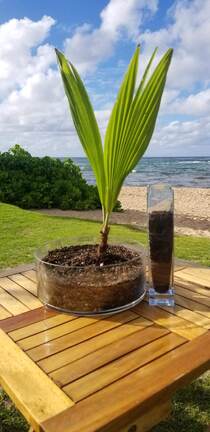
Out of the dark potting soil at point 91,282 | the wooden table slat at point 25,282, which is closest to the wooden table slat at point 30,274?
the wooden table slat at point 25,282

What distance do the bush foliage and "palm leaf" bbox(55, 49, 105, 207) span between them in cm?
684

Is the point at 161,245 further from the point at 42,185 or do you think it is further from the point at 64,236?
the point at 42,185

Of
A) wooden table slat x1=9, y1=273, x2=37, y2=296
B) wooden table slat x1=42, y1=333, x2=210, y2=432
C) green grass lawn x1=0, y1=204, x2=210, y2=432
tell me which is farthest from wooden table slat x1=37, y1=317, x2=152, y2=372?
green grass lawn x1=0, y1=204, x2=210, y2=432

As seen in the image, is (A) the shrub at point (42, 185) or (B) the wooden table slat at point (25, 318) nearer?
Answer: (B) the wooden table slat at point (25, 318)

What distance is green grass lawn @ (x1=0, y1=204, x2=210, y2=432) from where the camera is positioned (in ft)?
5.74

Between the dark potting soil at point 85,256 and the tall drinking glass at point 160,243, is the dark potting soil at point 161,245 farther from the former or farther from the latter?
the dark potting soil at point 85,256

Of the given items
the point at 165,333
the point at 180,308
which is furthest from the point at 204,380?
the point at 165,333

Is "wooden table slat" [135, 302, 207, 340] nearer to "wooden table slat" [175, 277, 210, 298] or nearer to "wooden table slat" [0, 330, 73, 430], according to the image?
"wooden table slat" [175, 277, 210, 298]

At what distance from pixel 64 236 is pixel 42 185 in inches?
146

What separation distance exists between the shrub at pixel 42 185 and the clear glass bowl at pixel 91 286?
6.78 metres

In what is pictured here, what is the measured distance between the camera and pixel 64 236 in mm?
4777

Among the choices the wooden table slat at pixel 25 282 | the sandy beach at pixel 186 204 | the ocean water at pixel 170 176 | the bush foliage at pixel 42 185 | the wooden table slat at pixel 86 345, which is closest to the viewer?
the wooden table slat at pixel 86 345

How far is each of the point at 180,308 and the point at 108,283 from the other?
287mm

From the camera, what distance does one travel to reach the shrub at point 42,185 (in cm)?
821
